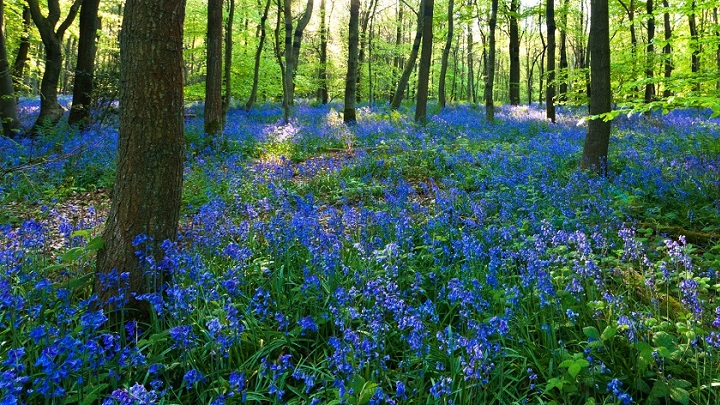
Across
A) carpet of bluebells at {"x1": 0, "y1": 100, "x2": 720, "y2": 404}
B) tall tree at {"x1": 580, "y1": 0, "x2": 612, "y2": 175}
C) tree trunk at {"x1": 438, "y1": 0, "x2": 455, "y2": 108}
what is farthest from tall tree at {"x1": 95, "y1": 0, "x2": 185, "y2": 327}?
tree trunk at {"x1": 438, "y1": 0, "x2": 455, "y2": 108}

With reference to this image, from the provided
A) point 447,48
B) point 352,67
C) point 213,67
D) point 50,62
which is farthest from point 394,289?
point 447,48

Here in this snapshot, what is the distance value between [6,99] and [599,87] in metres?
14.6

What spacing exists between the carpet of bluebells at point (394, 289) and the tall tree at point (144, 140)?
0.54 feet

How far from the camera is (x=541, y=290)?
3.03 metres

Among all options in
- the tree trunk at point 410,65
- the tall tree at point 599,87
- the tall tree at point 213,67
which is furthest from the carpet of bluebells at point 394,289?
the tree trunk at point 410,65

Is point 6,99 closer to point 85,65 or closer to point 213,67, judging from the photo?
point 85,65

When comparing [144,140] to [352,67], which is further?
[352,67]

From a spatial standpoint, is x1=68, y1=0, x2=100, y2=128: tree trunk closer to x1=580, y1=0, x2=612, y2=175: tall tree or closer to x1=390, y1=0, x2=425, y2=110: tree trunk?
x1=390, y1=0, x2=425, y2=110: tree trunk

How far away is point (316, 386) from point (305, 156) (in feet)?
25.4

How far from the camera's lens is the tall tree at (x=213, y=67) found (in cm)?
1091

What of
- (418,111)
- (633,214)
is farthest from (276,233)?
(418,111)

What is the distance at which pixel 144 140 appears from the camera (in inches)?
132

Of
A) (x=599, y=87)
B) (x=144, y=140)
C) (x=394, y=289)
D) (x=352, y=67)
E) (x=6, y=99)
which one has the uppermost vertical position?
(x=352, y=67)

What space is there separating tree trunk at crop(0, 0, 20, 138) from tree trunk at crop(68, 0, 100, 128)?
147cm
